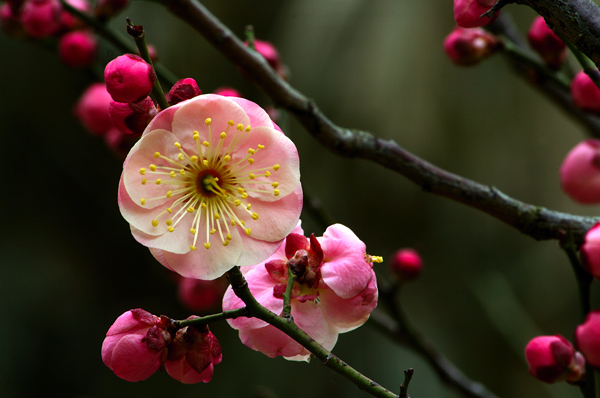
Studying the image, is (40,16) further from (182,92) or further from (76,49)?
(182,92)

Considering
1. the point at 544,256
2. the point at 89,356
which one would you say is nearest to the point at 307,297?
the point at 544,256

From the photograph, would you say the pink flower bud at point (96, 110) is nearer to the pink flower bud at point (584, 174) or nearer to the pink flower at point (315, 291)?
the pink flower at point (315, 291)

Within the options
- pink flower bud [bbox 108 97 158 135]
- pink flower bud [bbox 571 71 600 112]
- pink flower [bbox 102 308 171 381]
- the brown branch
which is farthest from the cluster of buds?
pink flower bud [bbox 571 71 600 112]

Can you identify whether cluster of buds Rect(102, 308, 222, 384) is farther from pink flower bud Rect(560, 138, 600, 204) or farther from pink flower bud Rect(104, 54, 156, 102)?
pink flower bud Rect(560, 138, 600, 204)

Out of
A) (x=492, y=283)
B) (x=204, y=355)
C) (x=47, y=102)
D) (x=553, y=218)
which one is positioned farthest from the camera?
(x=47, y=102)

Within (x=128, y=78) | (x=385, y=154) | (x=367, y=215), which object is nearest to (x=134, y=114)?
(x=128, y=78)

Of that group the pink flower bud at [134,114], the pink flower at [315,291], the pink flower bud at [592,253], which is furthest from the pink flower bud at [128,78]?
the pink flower bud at [592,253]

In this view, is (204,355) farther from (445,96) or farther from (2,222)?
(2,222)
